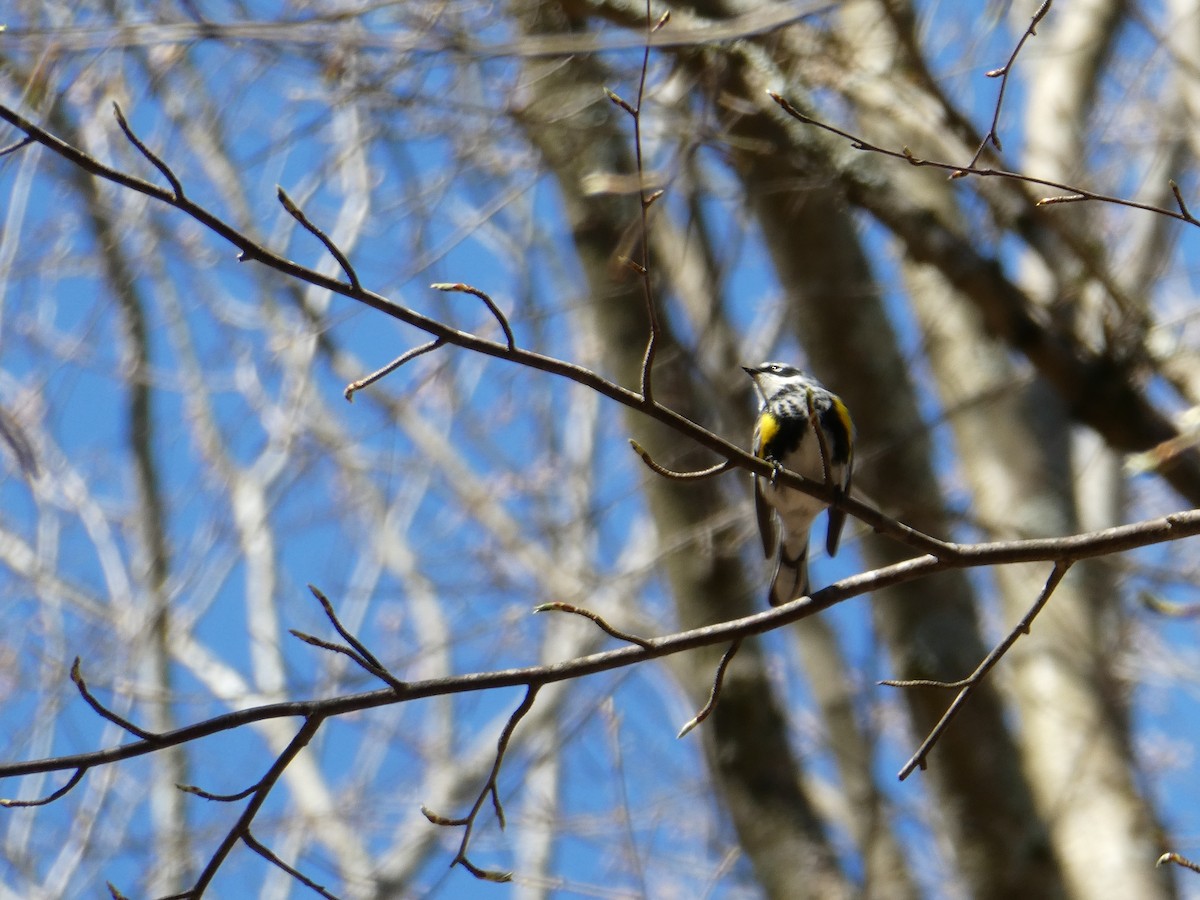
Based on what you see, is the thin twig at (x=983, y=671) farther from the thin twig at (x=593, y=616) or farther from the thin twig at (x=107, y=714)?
the thin twig at (x=107, y=714)

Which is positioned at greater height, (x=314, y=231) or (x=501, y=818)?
(x=314, y=231)

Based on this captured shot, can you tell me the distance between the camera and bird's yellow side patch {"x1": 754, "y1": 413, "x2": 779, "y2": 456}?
128 inches

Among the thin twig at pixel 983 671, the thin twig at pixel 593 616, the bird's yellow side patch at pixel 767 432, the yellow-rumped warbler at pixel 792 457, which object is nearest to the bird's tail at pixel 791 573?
the yellow-rumped warbler at pixel 792 457

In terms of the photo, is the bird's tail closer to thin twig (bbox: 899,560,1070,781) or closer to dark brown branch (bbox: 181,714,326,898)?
thin twig (bbox: 899,560,1070,781)

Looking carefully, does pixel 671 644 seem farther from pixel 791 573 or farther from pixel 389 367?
pixel 791 573

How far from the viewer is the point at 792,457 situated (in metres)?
3.28

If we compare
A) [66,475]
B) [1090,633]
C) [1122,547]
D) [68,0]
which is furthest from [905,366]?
[66,475]

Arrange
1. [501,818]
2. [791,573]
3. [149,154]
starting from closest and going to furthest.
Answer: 1. [149,154]
2. [501,818]
3. [791,573]

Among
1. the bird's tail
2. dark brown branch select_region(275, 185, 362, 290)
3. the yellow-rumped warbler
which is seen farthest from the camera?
the bird's tail

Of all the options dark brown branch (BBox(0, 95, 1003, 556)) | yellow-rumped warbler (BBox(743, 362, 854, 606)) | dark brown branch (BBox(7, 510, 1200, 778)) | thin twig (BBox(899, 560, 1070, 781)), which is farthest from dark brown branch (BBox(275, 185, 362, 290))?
yellow-rumped warbler (BBox(743, 362, 854, 606))

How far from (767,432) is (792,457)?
85 mm

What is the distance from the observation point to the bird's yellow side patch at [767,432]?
128 inches

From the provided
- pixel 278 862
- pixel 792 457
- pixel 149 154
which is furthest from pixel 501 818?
pixel 792 457

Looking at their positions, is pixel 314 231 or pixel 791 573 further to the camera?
pixel 791 573
